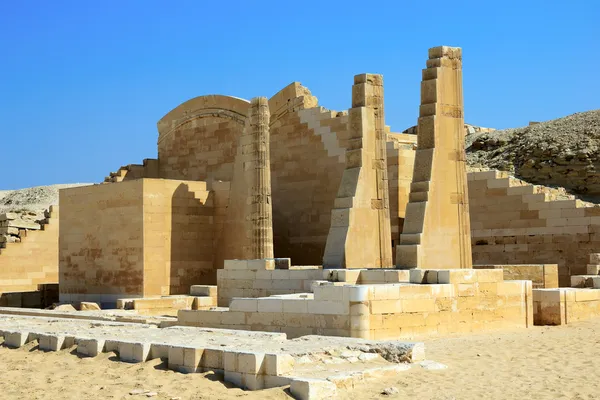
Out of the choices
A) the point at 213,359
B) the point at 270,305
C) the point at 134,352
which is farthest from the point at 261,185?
the point at 213,359

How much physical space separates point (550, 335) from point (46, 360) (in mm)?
7476

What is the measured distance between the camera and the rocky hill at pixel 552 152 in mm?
33531

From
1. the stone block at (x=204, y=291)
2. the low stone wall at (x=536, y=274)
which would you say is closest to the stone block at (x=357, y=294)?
the low stone wall at (x=536, y=274)

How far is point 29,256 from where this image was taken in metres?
27.0

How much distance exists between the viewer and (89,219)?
22.0m

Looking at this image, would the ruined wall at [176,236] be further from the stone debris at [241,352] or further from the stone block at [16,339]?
the stone debris at [241,352]

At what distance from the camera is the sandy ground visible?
27.1 ft

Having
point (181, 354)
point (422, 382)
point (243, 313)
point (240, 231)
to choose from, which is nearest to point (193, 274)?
point (240, 231)

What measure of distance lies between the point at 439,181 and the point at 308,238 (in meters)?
8.16

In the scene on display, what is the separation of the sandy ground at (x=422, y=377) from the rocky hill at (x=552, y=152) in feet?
72.7

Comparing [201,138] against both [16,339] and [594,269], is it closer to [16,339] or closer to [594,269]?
[594,269]

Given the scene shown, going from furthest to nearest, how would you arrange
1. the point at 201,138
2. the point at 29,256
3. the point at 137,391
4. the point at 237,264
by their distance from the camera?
1. the point at 201,138
2. the point at 29,256
3. the point at 237,264
4. the point at 137,391

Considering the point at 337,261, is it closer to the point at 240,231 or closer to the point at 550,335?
the point at 550,335

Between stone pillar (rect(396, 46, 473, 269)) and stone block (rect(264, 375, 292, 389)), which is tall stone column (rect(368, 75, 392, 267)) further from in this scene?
stone block (rect(264, 375, 292, 389))
